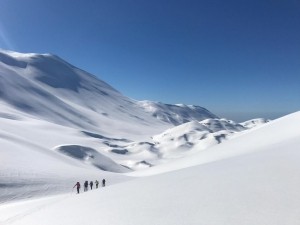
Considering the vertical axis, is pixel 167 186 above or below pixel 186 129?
below

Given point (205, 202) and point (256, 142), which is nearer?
point (205, 202)

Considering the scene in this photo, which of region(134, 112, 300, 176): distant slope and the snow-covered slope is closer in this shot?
the snow-covered slope

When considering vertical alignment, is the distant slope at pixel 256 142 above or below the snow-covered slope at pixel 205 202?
above

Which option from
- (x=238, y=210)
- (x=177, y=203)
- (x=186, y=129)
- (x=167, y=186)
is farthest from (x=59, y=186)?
(x=186, y=129)

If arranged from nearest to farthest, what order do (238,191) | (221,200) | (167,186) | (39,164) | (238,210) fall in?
1. (238,210)
2. (221,200)
3. (238,191)
4. (167,186)
5. (39,164)

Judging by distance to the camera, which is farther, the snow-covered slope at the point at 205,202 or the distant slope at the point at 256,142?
the distant slope at the point at 256,142

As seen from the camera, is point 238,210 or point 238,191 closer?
point 238,210

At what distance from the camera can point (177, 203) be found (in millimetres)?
11047

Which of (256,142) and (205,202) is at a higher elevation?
(256,142)

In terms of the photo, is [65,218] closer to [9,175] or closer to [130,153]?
[9,175]

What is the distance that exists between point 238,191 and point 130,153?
387 feet

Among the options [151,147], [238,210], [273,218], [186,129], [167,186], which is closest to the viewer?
[273,218]

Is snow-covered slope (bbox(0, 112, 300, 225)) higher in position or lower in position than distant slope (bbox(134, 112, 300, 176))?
lower

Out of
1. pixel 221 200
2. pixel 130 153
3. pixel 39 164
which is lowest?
pixel 221 200
